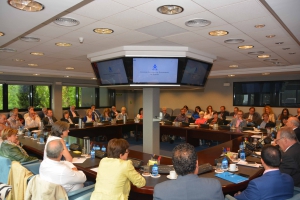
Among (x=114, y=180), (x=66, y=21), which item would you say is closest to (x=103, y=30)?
(x=66, y=21)

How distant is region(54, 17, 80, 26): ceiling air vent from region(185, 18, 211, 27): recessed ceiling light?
141cm

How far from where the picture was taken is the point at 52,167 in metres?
2.33

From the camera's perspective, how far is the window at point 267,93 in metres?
9.11

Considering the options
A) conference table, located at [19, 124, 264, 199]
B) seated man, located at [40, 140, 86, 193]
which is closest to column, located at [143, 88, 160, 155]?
conference table, located at [19, 124, 264, 199]

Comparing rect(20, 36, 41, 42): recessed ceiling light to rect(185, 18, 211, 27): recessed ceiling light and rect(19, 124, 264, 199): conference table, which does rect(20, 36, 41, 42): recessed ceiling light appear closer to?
rect(19, 124, 264, 199): conference table

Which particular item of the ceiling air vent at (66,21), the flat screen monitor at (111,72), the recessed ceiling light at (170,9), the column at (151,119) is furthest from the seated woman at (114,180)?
the column at (151,119)

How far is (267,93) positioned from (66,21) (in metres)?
8.91

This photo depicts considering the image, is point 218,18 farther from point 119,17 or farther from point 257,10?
point 119,17

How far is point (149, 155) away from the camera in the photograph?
3635 mm

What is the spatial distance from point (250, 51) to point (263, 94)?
561 centimetres

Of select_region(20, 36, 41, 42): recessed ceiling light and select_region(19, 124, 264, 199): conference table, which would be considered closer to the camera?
select_region(19, 124, 264, 199): conference table

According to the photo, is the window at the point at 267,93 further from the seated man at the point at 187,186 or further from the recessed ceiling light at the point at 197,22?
the seated man at the point at 187,186

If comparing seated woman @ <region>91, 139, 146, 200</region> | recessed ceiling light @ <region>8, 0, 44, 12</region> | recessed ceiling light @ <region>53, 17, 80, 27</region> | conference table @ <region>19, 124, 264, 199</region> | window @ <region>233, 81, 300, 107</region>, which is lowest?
conference table @ <region>19, 124, 264, 199</region>

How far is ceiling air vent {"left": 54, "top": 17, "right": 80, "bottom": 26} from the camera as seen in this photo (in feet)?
9.59
